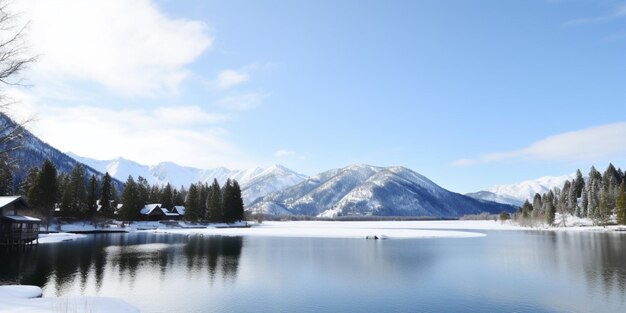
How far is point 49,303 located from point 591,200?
489 feet

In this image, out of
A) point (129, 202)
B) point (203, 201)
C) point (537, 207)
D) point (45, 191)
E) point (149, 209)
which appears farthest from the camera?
point (537, 207)

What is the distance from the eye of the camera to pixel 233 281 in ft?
117

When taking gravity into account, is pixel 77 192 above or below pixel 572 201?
above

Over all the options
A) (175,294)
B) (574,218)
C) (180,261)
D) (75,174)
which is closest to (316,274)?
(175,294)

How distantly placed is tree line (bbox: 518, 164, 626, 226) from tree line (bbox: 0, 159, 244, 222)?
112 meters

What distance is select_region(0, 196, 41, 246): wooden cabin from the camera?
68.4 metres

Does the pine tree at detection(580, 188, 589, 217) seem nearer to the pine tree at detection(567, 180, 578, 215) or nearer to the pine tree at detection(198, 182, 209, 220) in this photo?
the pine tree at detection(567, 180, 578, 215)

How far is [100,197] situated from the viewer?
131500mm

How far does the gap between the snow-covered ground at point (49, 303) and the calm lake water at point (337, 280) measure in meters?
2.15

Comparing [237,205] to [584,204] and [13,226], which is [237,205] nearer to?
[13,226]

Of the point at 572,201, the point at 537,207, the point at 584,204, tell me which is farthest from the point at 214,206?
the point at 572,201

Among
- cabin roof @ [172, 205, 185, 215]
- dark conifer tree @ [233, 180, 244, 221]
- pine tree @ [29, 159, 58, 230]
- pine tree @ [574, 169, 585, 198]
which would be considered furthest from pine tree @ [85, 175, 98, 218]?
pine tree @ [574, 169, 585, 198]

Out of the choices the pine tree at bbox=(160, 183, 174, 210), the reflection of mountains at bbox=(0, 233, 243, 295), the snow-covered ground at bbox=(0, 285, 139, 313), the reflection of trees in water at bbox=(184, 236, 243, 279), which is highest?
the pine tree at bbox=(160, 183, 174, 210)

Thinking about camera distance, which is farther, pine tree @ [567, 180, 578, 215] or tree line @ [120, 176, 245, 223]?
pine tree @ [567, 180, 578, 215]
